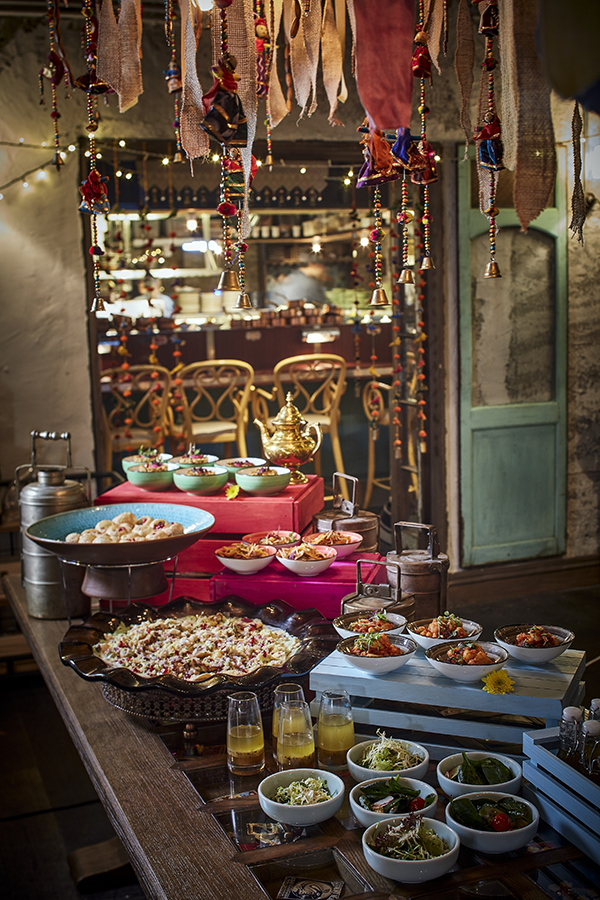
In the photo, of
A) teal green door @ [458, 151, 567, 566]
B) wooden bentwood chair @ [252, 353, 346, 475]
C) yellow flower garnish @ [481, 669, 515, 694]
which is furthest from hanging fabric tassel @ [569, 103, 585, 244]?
wooden bentwood chair @ [252, 353, 346, 475]

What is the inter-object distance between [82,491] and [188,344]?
16.4 feet

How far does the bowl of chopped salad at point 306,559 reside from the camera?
2.33 meters

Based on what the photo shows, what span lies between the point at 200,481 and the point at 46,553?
566 mm

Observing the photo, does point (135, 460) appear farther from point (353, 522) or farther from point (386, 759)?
point (386, 759)

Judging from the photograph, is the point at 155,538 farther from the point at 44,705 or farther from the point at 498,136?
the point at 44,705

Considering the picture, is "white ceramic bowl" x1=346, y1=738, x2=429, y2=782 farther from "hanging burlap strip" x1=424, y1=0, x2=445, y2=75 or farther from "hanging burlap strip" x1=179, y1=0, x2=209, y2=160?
"hanging burlap strip" x1=424, y1=0, x2=445, y2=75

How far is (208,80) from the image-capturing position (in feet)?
13.9

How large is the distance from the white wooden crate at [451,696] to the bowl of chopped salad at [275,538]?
866 mm

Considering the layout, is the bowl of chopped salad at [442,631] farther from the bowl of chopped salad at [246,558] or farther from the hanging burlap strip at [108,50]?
the hanging burlap strip at [108,50]

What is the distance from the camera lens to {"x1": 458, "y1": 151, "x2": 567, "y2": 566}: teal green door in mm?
4578

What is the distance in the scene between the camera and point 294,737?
1.52m

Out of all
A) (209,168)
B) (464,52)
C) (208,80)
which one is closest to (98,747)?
(464,52)

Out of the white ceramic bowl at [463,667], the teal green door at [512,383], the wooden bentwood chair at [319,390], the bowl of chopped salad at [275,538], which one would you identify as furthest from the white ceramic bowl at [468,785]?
the wooden bentwood chair at [319,390]

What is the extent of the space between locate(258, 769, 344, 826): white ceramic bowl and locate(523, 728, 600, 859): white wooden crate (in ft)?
1.07
